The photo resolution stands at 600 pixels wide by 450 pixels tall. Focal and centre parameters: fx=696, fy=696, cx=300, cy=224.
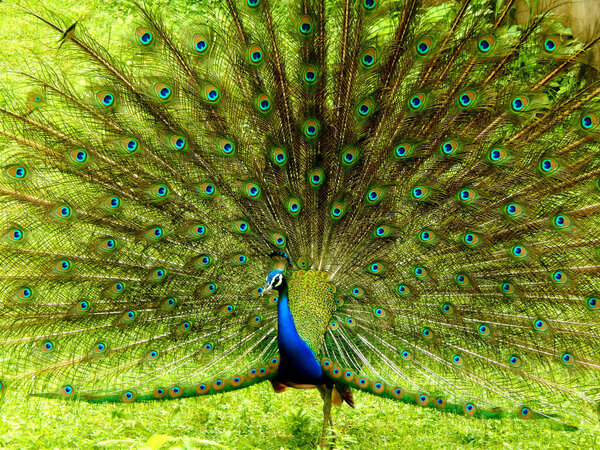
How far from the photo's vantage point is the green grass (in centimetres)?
464

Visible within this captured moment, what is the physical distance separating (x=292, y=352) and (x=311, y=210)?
92 cm

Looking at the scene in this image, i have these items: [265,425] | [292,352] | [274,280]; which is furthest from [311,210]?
[265,425]

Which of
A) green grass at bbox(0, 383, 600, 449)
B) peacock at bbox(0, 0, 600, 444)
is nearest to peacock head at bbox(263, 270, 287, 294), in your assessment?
peacock at bbox(0, 0, 600, 444)

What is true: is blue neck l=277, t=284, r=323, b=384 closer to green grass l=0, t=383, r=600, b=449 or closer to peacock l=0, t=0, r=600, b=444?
peacock l=0, t=0, r=600, b=444

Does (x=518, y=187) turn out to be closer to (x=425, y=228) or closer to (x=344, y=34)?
(x=425, y=228)

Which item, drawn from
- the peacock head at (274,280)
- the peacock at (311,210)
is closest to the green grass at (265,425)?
the peacock at (311,210)

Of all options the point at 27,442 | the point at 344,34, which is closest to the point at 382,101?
the point at 344,34

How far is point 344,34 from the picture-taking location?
4012 mm

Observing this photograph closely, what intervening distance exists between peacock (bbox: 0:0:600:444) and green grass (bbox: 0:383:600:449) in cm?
48

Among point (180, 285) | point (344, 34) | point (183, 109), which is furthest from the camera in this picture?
point (180, 285)

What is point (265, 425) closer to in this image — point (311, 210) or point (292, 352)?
point (292, 352)

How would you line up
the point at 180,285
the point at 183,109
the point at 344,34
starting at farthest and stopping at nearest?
the point at 180,285, the point at 183,109, the point at 344,34

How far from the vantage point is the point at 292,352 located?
14.4ft

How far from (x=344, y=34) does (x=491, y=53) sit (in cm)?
86
